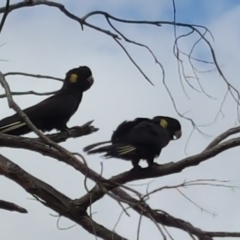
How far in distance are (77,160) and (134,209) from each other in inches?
14.8

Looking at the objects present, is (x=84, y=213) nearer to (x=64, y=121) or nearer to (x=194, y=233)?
(x=194, y=233)

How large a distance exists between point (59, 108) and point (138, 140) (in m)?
0.56

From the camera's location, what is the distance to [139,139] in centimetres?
259

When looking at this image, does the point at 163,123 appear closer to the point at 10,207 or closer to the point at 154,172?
the point at 154,172

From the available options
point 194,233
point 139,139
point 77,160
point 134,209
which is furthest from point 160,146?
point 77,160

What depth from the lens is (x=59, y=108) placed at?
117 inches

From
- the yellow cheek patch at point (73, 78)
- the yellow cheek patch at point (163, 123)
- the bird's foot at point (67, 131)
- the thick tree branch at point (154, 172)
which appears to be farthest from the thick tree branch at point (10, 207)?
the yellow cheek patch at point (73, 78)

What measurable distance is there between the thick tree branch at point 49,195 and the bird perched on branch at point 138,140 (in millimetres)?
333

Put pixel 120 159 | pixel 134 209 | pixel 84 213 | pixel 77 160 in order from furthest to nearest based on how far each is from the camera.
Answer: pixel 120 159 → pixel 84 213 → pixel 134 209 → pixel 77 160

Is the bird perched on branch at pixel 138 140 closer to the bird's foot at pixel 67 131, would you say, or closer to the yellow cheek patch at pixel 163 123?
the yellow cheek patch at pixel 163 123

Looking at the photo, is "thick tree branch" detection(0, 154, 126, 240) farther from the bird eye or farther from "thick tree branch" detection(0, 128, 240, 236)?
the bird eye

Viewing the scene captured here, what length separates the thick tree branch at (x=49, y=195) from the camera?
198 cm

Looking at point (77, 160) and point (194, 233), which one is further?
point (194, 233)

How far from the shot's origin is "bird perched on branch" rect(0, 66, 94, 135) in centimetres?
263
